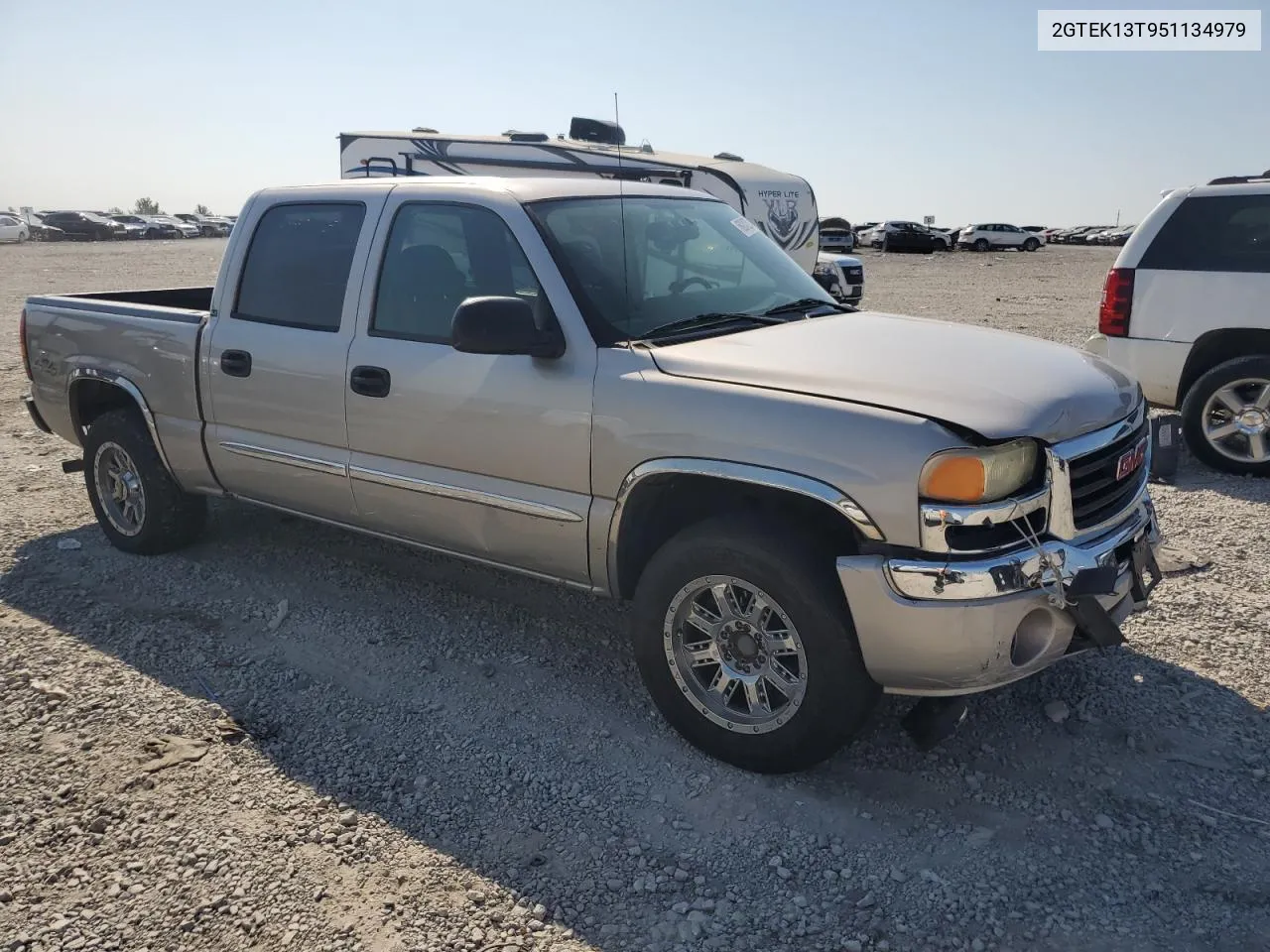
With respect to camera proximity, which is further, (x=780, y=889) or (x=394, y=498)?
(x=394, y=498)

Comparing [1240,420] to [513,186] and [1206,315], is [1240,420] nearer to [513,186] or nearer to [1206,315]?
[1206,315]

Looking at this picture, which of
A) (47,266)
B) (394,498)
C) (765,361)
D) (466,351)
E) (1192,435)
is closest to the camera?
(765,361)

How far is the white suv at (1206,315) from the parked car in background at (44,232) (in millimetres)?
53273

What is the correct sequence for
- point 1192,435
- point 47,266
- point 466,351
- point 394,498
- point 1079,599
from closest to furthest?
point 1079,599 < point 466,351 < point 394,498 < point 1192,435 < point 47,266

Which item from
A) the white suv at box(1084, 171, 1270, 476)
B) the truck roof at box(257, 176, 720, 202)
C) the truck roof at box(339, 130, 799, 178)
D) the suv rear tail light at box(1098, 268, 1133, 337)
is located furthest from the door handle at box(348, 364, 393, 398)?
the truck roof at box(339, 130, 799, 178)

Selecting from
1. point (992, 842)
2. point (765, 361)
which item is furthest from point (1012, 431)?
point (992, 842)

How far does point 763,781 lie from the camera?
339cm

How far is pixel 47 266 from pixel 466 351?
31.6 metres

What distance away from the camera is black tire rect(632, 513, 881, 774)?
3.13m

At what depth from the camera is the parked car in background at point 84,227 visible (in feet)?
171

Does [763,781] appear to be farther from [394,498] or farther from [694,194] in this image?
[694,194]

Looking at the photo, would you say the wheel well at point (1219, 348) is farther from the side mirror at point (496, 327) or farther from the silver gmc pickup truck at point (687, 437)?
the side mirror at point (496, 327)

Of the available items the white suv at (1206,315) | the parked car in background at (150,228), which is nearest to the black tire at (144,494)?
the white suv at (1206,315)

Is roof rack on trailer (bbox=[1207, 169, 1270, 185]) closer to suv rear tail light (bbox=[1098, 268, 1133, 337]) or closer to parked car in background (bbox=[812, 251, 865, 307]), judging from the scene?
suv rear tail light (bbox=[1098, 268, 1133, 337])
